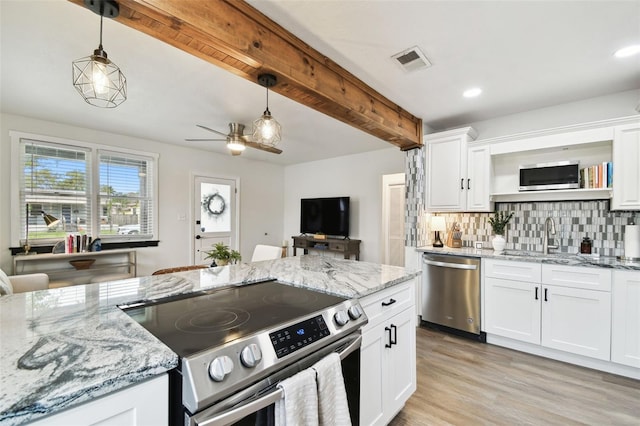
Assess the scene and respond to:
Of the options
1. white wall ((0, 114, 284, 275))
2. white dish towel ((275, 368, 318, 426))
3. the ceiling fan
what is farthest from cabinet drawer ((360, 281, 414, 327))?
white wall ((0, 114, 284, 275))

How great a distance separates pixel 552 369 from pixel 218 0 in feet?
12.1

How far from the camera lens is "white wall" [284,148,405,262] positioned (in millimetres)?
4961

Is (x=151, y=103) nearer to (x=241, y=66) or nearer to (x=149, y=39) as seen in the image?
(x=149, y=39)

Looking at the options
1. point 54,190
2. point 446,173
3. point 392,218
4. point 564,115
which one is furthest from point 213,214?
point 564,115

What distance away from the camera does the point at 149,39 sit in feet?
6.24

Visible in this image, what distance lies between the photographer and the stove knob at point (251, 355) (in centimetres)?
87

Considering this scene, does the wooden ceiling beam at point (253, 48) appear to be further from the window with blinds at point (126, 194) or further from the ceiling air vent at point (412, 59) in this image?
the window with blinds at point (126, 194)

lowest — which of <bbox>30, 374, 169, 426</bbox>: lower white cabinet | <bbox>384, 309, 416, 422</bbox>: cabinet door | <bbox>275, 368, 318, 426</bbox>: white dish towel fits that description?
<bbox>384, 309, 416, 422</bbox>: cabinet door

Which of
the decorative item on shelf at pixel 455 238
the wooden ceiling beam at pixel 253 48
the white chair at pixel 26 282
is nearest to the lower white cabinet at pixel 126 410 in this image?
the wooden ceiling beam at pixel 253 48

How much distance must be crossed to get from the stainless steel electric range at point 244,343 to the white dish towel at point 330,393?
57 mm

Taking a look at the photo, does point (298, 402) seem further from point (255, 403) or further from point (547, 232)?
point (547, 232)

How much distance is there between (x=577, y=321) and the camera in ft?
8.01

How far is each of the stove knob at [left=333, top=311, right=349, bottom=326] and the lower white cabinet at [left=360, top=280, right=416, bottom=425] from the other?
0.22 metres

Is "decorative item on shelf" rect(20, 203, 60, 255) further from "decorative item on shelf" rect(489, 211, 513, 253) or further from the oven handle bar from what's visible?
"decorative item on shelf" rect(489, 211, 513, 253)
